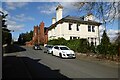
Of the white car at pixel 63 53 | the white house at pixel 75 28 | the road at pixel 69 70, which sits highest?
the white house at pixel 75 28

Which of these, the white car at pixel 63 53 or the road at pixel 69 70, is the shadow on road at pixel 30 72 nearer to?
the road at pixel 69 70

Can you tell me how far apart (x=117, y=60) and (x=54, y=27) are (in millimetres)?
39608

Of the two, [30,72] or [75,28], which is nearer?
[30,72]

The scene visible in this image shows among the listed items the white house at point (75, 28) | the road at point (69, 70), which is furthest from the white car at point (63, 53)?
the white house at point (75, 28)

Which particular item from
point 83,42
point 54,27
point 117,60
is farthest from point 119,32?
point 54,27

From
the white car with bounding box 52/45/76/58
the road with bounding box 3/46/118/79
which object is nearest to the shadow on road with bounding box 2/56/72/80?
the road with bounding box 3/46/118/79

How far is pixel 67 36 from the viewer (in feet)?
174

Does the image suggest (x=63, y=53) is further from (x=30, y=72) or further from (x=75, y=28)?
(x=75, y=28)

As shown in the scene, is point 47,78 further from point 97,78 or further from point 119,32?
point 119,32

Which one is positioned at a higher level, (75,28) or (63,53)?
(75,28)

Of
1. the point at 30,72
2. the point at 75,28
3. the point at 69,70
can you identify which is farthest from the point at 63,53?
the point at 75,28

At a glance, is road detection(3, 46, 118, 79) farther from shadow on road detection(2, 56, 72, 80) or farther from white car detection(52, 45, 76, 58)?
white car detection(52, 45, 76, 58)

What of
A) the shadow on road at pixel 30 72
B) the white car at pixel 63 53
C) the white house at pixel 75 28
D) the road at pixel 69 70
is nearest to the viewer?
the shadow on road at pixel 30 72

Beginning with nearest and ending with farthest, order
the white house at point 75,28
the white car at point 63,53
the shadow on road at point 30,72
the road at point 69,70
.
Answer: the shadow on road at point 30,72
the road at point 69,70
the white car at point 63,53
the white house at point 75,28
